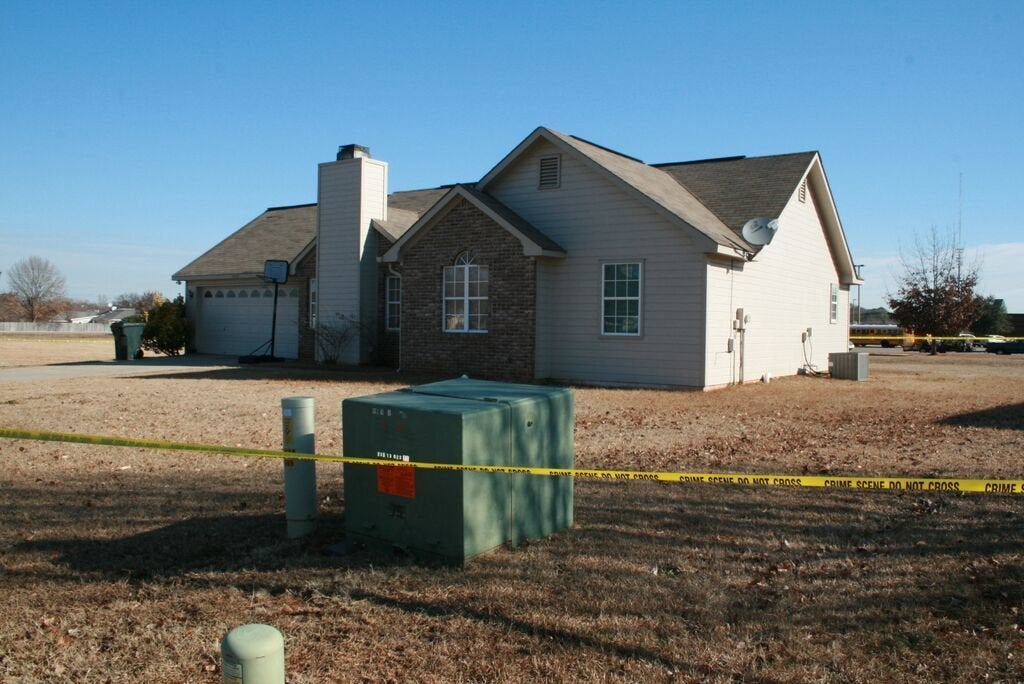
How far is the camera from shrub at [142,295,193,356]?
28.4m

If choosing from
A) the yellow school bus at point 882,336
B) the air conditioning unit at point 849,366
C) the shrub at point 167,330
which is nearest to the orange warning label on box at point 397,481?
the air conditioning unit at point 849,366

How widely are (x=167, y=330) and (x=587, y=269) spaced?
665 inches

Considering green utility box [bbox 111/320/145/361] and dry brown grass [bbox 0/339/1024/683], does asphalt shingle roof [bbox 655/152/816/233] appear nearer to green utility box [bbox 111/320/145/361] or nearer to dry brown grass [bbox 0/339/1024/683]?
dry brown grass [bbox 0/339/1024/683]

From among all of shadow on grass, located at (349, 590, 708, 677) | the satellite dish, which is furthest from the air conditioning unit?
shadow on grass, located at (349, 590, 708, 677)

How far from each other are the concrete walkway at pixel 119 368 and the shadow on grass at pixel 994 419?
56.9 feet

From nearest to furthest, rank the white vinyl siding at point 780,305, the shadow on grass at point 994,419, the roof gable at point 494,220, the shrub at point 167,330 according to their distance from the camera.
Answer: the shadow on grass at point 994,419, the white vinyl siding at point 780,305, the roof gable at point 494,220, the shrub at point 167,330

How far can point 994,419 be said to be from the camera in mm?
12523

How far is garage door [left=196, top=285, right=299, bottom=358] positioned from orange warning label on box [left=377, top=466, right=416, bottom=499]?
69.8 ft

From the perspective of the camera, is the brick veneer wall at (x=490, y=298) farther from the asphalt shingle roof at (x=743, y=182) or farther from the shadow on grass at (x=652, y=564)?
the shadow on grass at (x=652, y=564)

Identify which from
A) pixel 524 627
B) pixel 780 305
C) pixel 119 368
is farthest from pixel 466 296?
pixel 524 627

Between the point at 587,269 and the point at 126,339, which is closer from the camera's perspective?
the point at 587,269

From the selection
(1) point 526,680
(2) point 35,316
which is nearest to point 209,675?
(1) point 526,680

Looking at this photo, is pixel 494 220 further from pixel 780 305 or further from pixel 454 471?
pixel 454 471

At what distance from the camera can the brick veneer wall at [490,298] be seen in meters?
18.2
